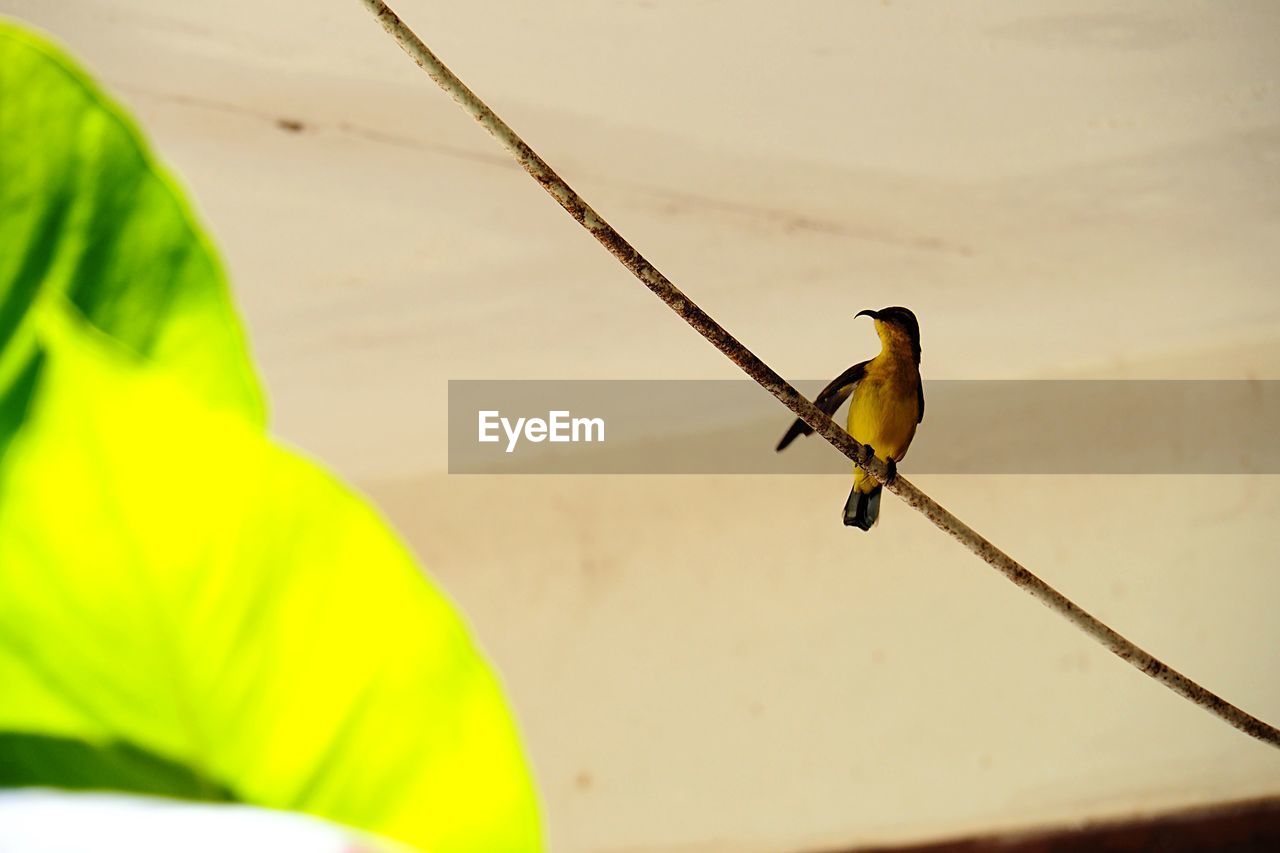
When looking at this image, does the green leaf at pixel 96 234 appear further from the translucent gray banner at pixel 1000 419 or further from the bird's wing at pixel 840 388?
the translucent gray banner at pixel 1000 419

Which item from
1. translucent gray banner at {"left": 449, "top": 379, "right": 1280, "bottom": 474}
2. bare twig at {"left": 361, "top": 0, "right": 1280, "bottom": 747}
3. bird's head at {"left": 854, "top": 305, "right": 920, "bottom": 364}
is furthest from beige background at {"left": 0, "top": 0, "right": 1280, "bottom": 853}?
bare twig at {"left": 361, "top": 0, "right": 1280, "bottom": 747}

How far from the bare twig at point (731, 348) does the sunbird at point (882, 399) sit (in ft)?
0.32

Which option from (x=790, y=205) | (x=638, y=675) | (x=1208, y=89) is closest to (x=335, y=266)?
(x=790, y=205)

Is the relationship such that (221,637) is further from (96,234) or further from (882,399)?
(882,399)

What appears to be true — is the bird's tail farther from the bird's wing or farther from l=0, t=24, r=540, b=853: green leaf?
l=0, t=24, r=540, b=853: green leaf

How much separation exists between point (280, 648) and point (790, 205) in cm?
59

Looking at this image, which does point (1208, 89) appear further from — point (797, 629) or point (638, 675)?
point (638, 675)

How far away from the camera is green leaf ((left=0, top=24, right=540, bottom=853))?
8 cm

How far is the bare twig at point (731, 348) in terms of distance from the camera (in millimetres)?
138

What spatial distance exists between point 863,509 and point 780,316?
0.37 m

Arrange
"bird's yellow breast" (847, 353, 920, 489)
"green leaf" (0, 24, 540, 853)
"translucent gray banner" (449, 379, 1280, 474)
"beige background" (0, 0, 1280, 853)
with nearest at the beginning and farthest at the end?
"green leaf" (0, 24, 540, 853) → "bird's yellow breast" (847, 353, 920, 489) → "beige background" (0, 0, 1280, 853) → "translucent gray banner" (449, 379, 1280, 474)

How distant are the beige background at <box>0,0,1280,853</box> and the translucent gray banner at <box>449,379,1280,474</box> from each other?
20 mm

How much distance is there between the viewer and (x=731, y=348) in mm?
173

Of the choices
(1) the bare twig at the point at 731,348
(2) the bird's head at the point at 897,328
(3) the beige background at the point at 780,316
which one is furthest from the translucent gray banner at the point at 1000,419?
(1) the bare twig at the point at 731,348
